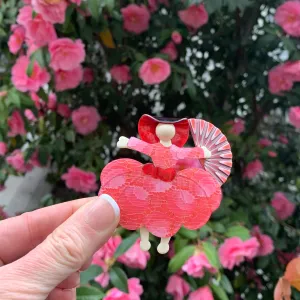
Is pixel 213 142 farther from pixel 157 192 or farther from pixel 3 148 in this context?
pixel 3 148

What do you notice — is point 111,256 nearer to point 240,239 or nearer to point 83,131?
point 240,239

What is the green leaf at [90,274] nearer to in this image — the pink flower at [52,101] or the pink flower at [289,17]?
the pink flower at [52,101]

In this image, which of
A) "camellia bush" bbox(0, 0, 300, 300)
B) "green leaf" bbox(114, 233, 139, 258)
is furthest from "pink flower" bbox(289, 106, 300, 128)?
"green leaf" bbox(114, 233, 139, 258)

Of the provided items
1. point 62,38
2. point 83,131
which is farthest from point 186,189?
point 83,131

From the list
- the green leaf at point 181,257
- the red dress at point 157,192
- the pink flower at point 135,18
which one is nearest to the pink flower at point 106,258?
the green leaf at point 181,257

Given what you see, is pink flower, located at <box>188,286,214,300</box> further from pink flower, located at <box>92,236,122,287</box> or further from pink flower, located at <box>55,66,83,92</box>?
pink flower, located at <box>55,66,83,92</box>

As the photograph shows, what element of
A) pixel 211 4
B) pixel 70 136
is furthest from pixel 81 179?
pixel 211 4

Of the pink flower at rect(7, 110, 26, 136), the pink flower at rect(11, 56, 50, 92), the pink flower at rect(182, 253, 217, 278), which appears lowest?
the pink flower at rect(182, 253, 217, 278)
